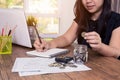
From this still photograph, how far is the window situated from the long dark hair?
1.79m

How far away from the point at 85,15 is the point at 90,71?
0.84 meters

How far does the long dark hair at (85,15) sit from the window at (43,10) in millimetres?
1795

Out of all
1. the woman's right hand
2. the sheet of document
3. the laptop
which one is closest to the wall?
the laptop

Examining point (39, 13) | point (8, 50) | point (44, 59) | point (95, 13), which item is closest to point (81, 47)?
point (44, 59)

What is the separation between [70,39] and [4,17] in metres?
0.56

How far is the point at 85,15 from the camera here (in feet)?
5.87

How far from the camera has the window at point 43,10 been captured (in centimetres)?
358

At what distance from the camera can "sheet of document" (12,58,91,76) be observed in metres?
1.00

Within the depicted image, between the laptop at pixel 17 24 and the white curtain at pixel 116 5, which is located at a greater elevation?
the white curtain at pixel 116 5

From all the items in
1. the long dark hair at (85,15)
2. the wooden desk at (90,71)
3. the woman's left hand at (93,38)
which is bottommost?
the wooden desk at (90,71)

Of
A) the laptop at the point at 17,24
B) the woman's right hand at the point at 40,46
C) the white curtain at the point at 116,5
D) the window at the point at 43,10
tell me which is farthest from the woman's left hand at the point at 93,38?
the window at the point at 43,10

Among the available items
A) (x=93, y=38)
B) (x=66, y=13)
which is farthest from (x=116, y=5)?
(x=93, y=38)

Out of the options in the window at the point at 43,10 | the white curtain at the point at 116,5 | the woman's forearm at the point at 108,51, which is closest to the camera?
the woman's forearm at the point at 108,51

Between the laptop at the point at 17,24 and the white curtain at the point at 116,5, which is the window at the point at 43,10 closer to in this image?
the white curtain at the point at 116,5
